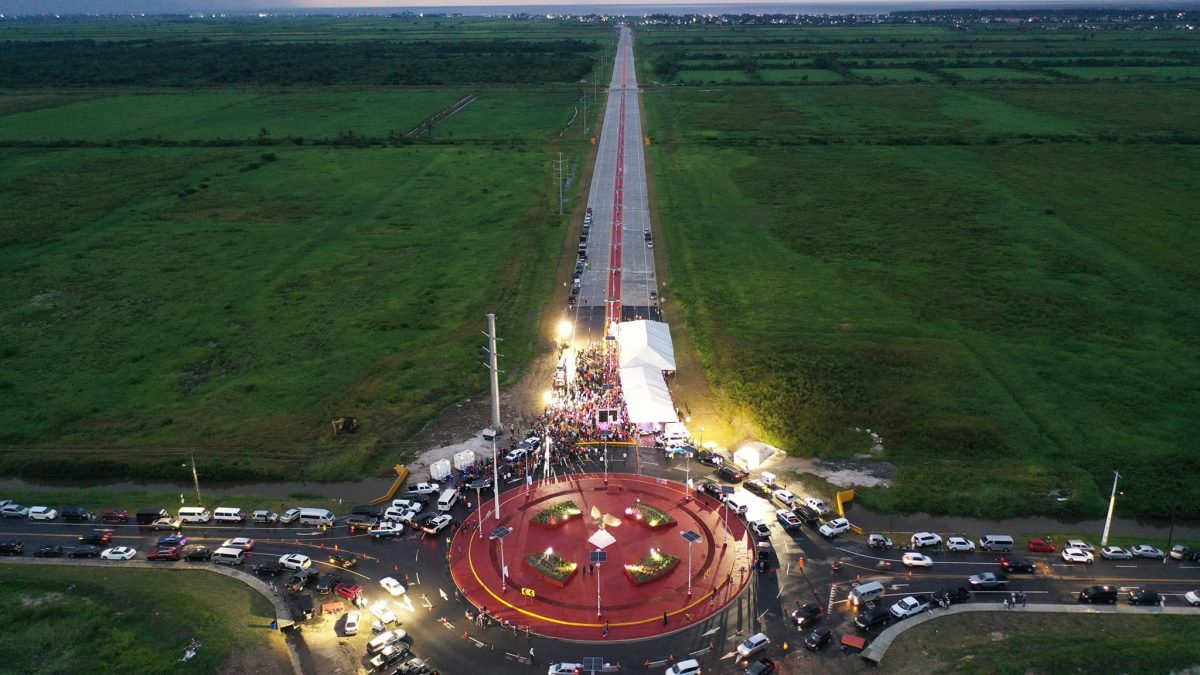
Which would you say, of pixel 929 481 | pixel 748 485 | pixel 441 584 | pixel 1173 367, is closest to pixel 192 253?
pixel 441 584

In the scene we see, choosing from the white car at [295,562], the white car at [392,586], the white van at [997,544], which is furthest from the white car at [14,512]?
the white van at [997,544]

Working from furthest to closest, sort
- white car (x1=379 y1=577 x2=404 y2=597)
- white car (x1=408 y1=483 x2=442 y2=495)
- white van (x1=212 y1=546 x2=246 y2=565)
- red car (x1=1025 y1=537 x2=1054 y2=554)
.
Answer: white car (x1=408 y1=483 x2=442 y2=495) < red car (x1=1025 y1=537 x2=1054 y2=554) < white van (x1=212 y1=546 x2=246 y2=565) < white car (x1=379 y1=577 x2=404 y2=597)

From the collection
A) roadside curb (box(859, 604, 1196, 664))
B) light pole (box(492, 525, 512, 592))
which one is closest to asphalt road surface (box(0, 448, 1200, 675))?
roadside curb (box(859, 604, 1196, 664))

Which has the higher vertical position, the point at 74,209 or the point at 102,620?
the point at 74,209

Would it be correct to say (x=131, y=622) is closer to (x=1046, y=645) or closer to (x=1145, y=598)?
(x=1046, y=645)

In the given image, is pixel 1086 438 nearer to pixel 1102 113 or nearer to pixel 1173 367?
pixel 1173 367

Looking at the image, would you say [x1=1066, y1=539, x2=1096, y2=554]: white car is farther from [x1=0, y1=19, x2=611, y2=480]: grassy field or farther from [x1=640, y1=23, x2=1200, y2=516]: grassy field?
[x1=0, y1=19, x2=611, y2=480]: grassy field
